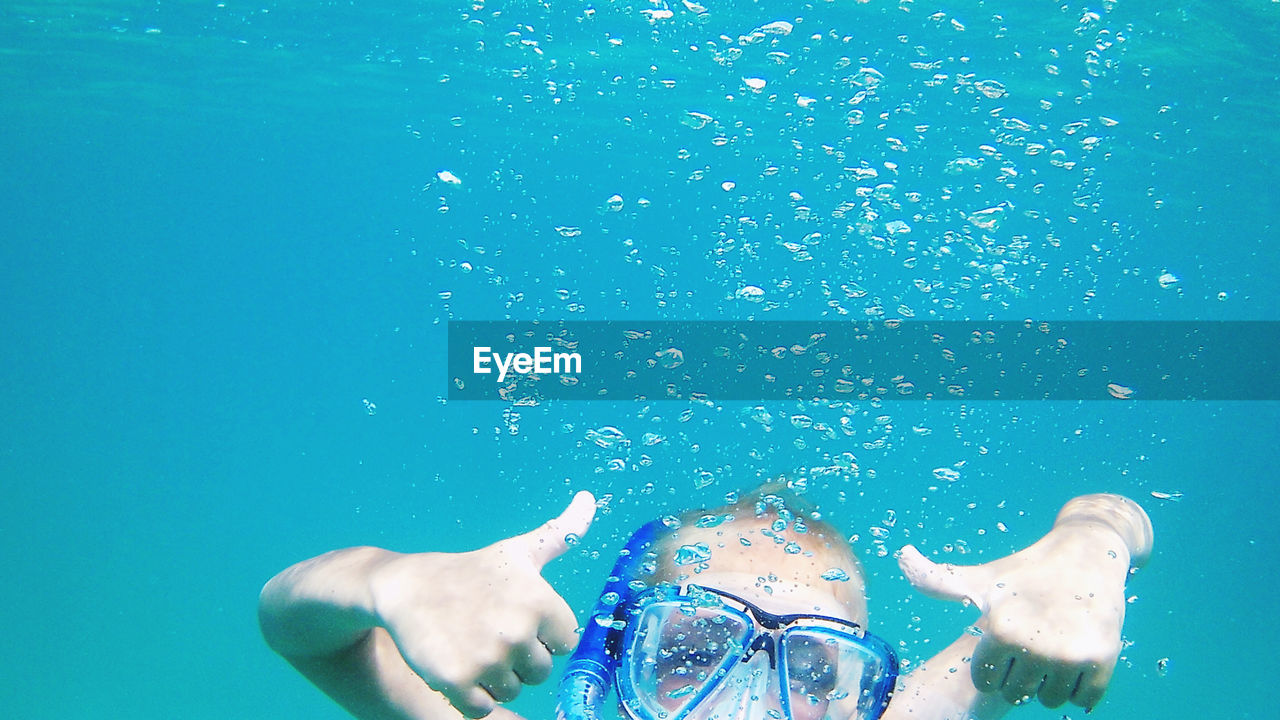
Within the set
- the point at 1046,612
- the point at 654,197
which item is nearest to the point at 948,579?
the point at 1046,612

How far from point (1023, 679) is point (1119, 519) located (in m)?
0.77

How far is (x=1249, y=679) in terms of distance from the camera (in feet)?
156

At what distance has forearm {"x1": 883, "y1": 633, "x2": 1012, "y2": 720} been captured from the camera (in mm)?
2188

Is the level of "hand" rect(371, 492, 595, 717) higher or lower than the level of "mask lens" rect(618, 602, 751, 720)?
higher

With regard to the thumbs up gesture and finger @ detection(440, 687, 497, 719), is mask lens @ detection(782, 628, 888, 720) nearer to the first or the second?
the thumbs up gesture

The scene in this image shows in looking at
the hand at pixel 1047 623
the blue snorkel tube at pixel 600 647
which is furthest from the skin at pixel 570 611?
the blue snorkel tube at pixel 600 647

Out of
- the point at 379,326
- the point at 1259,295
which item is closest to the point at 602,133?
the point at 1259,295

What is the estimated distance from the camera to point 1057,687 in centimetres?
152

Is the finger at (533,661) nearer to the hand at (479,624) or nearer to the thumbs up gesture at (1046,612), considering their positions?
the hand at (479,624)

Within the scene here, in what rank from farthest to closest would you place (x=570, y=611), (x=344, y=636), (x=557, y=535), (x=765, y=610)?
(x=765, y=610), (x=344, y=636), (x=557, y=535), (x=570, y=611)

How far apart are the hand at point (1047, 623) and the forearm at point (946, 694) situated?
503 millimetres

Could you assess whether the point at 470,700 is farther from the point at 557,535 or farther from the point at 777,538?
the point at 777,538

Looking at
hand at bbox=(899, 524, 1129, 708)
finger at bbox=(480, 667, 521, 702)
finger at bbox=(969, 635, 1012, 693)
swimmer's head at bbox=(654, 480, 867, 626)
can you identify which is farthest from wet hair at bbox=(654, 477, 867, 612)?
finger at bbox=(480, 667, 521, 702)

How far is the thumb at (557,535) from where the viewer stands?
1.61m
